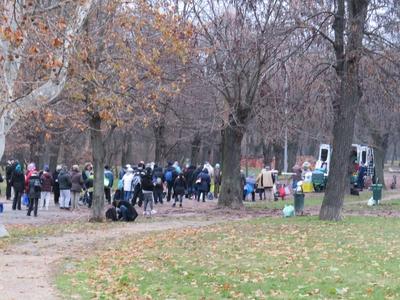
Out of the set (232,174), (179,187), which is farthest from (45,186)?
(232,174)

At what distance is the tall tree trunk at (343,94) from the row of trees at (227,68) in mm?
30

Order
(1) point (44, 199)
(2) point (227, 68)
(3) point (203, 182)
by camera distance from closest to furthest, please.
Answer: (2) point (227, 68) < (1) point (44, 199) < (3) point (203, 182)

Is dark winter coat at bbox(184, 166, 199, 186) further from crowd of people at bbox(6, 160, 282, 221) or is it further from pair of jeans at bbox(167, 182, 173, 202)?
pair of jeans at bbox(167, 182, 173, 202)

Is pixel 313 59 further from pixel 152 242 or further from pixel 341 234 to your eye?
pixel 152 242

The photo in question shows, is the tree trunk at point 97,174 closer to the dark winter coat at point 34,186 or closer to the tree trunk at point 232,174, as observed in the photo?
the dark winter coat at point 34,186

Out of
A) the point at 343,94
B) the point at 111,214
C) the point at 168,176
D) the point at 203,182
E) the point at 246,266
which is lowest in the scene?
the point at 246,266

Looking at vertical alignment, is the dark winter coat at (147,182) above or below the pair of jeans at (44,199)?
above

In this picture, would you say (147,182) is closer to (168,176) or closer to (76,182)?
(76,182)

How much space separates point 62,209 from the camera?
29047mm

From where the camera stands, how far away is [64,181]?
1112 inches

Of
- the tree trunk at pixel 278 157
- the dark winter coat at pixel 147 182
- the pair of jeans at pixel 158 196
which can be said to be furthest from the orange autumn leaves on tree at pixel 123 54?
the tree trunk at pixel 278 157

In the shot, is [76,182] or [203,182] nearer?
[76,182]

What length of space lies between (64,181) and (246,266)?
55.1 feet

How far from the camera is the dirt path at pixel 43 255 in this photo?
11.0 m
